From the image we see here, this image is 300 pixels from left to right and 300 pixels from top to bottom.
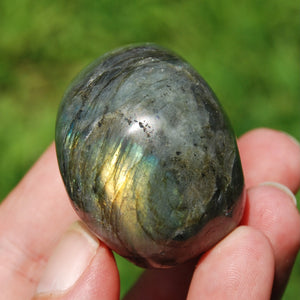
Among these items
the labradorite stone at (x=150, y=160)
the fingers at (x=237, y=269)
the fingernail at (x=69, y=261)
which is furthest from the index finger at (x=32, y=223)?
the fingers at (x=237, y=269)

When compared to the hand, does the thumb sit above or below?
above

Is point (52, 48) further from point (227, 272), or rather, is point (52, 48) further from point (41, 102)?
point (227, 272)

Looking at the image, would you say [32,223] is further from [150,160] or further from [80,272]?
[150,160]

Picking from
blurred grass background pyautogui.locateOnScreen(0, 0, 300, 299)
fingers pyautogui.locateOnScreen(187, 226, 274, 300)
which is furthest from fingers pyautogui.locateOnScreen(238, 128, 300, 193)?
blurred grass background pyautogui.locateOnScreen(0, 0, 300, 299)

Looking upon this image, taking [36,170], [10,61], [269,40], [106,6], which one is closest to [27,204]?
[36,170]

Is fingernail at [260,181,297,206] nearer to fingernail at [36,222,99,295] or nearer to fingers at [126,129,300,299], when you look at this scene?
fingers at [126,129,300,299]

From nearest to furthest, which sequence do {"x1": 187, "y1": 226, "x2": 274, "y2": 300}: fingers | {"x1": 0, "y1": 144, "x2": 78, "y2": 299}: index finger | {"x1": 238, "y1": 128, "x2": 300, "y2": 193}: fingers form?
{"x1": 187, "y1": 226, "x2": 274, "y2": 300}: fingers → {"x1": 0, "y1": 144, "x2": 78, "y2": 299}: index finger → {"x1": 238, "y1": 128, "x2": 300, "y2": 193}: fingers
